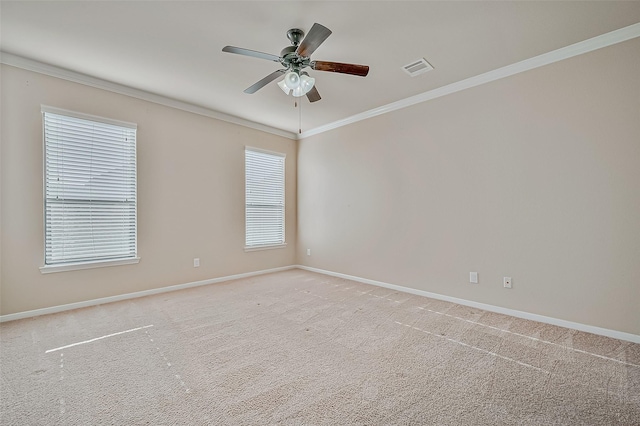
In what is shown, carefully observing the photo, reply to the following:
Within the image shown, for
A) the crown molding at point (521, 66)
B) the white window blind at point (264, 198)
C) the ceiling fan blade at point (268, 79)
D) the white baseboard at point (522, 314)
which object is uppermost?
the crown molding at point (521, 66)

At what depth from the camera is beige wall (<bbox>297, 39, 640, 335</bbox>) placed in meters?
2.47

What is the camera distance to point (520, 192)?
2979 mm

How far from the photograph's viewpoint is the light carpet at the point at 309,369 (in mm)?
1566

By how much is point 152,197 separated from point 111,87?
4.62 feet

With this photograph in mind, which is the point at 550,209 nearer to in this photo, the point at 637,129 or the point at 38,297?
the point at 637,129

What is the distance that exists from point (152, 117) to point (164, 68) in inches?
38.2

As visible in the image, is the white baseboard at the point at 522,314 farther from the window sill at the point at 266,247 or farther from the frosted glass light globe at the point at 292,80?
the frosted glass light globe at the point at 292,80

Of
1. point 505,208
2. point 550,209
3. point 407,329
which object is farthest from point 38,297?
point 550,209

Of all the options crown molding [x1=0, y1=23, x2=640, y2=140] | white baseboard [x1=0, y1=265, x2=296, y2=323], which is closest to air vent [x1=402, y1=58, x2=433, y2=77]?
crown molding [x1=0, y1=23, x2=640, y2=140]

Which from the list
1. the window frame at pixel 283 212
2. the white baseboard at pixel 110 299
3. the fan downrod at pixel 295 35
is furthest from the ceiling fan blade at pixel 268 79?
the white baseboard at pixel 110 299

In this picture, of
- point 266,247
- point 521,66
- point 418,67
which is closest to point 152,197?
point 266,247

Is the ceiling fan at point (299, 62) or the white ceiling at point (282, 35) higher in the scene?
the white ceiling at point (282, 35)

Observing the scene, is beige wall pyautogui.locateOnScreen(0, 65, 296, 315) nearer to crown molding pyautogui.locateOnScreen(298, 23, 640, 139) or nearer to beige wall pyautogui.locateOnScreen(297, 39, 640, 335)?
beige wall pyautogui.locateOnScreen(297, 39, 640, 335)

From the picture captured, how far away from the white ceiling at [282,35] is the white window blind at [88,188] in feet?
2.11
